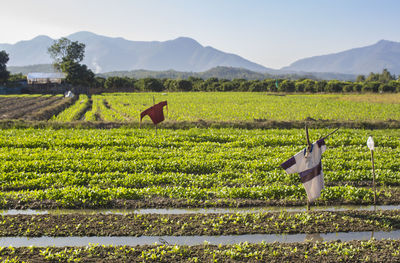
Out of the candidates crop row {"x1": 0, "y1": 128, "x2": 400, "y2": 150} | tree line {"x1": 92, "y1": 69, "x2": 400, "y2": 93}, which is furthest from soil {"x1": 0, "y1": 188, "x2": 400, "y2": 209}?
tree line {"x1": 92, "y1": 69, "x2": 400, "y2": 93}

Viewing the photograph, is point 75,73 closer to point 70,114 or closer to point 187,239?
point 70,114

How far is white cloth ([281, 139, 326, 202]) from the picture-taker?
8859mm

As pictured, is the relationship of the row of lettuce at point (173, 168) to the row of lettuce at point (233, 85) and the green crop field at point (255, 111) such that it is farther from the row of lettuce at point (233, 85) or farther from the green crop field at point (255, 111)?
the row of lettuce at point (233, 85)

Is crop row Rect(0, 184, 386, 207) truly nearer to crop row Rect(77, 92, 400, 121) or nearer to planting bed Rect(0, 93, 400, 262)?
planting bed Rect(0, 93, 400, 262)

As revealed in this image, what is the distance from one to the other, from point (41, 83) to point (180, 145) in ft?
296

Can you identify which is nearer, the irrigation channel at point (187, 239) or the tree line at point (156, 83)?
the irrigation channel at point (187, 239)

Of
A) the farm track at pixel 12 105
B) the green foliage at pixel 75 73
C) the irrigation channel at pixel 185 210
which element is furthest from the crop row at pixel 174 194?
the green foliage at pixel 75 73

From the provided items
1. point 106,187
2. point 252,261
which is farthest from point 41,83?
point 252,261

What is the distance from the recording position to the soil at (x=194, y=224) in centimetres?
835

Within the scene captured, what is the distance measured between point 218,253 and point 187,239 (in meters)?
1.12

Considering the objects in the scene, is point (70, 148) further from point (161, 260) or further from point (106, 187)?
point (161, 260)

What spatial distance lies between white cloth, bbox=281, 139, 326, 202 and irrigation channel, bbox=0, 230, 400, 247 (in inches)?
52.4

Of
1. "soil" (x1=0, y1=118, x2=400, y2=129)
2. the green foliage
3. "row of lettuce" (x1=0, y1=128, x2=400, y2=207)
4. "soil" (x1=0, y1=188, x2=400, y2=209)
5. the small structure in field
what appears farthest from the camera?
the small structure in field

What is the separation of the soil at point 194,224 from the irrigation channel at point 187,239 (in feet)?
0.43
